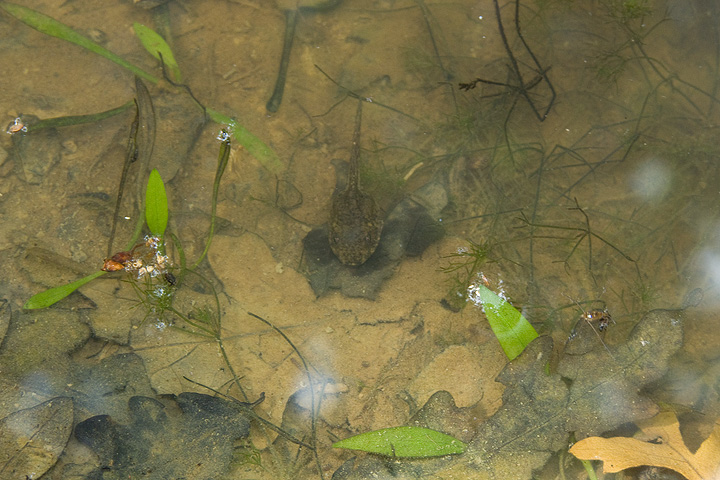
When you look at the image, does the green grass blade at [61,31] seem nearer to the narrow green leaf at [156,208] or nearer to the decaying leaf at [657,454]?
the narrow green leaf at [156,208]

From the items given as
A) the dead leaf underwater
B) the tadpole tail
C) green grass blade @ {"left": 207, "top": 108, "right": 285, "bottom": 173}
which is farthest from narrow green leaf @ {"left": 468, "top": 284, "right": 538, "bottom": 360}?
the tadpole tail

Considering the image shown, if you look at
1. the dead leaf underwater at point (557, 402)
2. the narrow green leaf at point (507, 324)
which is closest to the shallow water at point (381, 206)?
the dead leaf underwater at point (557, 402)

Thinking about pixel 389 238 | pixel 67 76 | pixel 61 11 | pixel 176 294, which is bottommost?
pixel 176 294

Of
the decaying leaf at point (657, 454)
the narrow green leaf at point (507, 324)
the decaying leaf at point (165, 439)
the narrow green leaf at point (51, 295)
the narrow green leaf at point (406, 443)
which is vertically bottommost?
the decaying leaf at point (165, 439)

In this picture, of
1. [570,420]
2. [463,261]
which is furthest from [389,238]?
[570,420]

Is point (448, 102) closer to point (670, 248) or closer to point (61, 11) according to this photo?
point (670, 248)
